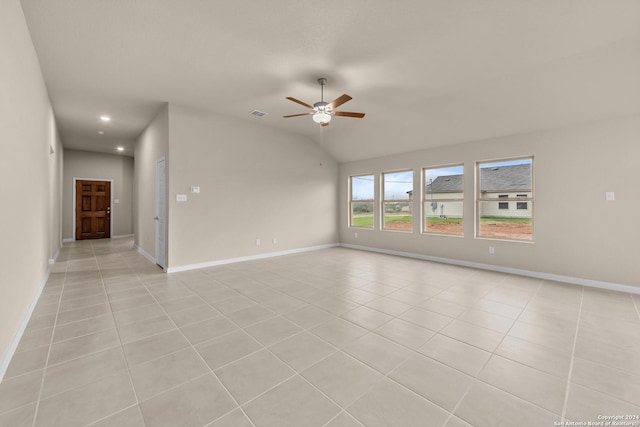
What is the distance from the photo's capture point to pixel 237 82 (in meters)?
3.90

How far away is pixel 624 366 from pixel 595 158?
3.40 metres

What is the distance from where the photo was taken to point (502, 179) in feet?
16.4

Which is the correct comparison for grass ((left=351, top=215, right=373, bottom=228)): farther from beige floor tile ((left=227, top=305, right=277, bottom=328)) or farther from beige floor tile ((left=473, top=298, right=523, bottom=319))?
beige floor tile ((left=227, top=305, right=277, bottom=328))

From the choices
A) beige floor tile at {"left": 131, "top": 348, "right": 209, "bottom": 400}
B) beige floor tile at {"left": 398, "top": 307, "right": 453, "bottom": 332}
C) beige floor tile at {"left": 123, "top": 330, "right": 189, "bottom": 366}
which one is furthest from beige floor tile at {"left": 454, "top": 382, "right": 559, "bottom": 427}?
beige floor tile at {"left": 123, "top": 330, "right": 189, "bottom": 366}

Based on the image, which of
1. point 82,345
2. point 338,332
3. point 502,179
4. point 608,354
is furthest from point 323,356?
point 502,179

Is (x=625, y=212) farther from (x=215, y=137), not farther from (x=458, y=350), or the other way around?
(x=215, y=137)

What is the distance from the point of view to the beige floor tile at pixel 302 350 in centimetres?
206

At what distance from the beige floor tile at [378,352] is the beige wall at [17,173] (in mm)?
2558

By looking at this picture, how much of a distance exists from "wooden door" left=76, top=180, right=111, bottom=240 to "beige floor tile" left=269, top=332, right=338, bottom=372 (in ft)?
31.3

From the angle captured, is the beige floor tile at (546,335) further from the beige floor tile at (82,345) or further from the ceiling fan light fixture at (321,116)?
the beige floor tile at (82,345)

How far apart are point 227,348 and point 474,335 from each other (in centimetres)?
223

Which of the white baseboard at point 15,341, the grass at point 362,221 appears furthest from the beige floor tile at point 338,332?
the grass at point 362,221

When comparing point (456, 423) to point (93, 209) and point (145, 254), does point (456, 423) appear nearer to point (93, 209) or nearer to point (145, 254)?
point (145, 254)

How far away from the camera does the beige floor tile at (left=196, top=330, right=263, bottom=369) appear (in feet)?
6.85
